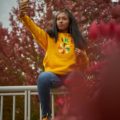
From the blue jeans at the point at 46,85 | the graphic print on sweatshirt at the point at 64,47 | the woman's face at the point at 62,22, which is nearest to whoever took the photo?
the blue jeans at the point at 46,85

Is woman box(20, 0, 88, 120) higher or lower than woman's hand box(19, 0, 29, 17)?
lower

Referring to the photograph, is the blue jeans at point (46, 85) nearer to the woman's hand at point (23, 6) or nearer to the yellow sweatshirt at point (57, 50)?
the yellow sweatshirt at point (57, 50)

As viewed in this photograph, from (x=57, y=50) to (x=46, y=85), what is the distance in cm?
35

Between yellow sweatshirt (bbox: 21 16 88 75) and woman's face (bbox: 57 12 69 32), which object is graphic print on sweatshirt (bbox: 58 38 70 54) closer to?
yellow sweatshirt (bbox: 21 16 88 75)

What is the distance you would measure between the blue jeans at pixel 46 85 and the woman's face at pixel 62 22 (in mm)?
479

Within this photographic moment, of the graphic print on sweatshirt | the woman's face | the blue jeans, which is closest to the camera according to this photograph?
the blue jeans

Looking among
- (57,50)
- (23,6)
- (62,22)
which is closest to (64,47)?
(57,50)

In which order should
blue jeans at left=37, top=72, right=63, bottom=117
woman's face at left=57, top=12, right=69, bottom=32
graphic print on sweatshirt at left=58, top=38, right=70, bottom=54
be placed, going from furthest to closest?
1. woman's face at left=57, top=12, right=69, bottom=32
2. graphic print on sweatshirt at left=58, top=38, right=70, bottom=54
3. blue jeans at left=37, top=72, right=63, bottom=117

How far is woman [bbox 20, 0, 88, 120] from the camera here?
3469 mm

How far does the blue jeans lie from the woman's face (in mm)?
479

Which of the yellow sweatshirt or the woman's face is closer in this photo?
the yellow sweatshirt

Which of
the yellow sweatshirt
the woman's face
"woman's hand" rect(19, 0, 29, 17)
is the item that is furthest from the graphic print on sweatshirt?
"woman's hand" rect(19, 0, 29, 17)

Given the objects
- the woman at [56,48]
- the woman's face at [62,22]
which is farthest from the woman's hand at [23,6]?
the woman's face at [62,22]

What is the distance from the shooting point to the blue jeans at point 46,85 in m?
3.44
